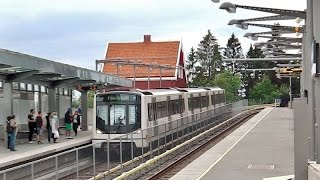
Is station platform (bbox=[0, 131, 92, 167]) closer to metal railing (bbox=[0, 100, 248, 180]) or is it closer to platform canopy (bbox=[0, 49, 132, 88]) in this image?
platform canopy (bbox=[0, 49, 132, 88])

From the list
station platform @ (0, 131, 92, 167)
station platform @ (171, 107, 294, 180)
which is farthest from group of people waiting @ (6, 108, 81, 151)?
station platform @ (171, 107, 294, 180)

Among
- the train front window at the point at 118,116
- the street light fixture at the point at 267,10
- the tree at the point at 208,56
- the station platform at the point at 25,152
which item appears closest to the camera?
the station platform at the point at 25,152

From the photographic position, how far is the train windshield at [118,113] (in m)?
24.2

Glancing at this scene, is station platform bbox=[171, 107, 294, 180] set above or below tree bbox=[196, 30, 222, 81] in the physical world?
below

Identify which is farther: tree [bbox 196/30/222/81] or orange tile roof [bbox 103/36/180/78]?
tree [bbox 196/30/222/81]

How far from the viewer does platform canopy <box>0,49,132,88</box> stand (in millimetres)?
18562

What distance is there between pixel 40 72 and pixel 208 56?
111028 millimetres

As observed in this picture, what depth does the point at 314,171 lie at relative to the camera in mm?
9828

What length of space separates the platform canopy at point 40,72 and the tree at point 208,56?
9869 cm

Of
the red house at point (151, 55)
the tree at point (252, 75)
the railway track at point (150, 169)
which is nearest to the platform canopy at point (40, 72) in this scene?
the railway track at point (150, 169)

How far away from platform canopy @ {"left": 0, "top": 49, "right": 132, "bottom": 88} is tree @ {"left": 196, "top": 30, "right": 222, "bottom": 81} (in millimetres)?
98688

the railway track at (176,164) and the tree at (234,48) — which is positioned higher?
the tree at (234,48)

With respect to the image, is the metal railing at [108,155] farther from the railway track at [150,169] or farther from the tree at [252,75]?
the tree at [252,75]

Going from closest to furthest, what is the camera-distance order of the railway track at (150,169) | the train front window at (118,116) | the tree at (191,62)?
the railway track at (150,169), the train front window at (118,116), the tree at (191,62)
